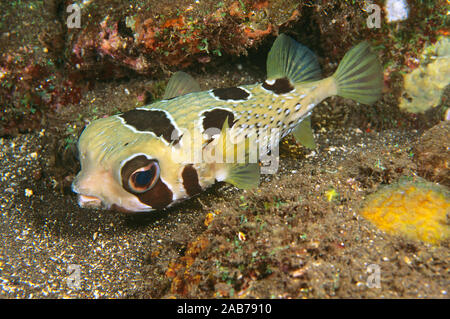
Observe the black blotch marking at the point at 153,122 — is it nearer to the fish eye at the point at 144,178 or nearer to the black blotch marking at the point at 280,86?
the fish eye at the point at 144,178

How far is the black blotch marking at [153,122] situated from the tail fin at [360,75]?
2362mm

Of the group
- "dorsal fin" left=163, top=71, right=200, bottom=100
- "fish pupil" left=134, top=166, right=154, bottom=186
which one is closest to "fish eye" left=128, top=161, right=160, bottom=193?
"fish pupil" left=134, top=166, right=154, bottom=186

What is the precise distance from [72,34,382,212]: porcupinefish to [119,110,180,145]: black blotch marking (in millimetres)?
10

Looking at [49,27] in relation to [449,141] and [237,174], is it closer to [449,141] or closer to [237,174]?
[237,174]

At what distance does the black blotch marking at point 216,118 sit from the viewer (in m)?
3.34

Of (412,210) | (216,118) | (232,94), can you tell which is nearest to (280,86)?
(232,94)

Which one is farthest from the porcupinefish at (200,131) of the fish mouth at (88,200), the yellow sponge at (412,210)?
the yellow sponge at (412,210)

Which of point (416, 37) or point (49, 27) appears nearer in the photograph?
point (416, 37)

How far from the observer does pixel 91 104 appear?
199 inches

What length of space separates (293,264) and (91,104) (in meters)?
4.20

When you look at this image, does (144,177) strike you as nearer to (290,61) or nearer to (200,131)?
(200,131)
